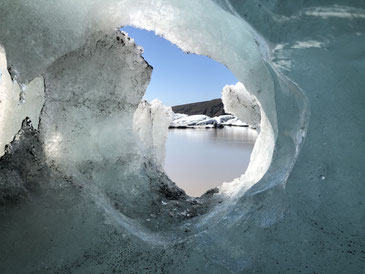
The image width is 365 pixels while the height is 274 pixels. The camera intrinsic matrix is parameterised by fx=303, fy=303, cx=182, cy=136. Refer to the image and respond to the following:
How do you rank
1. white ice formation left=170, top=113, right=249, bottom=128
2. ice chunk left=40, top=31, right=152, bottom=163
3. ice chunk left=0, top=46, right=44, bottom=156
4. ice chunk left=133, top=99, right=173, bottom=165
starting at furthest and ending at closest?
white ice formation left=170, top=113, right=249, bottom=128
ice chunk left=133, top=99, right=173, bottom=165
ice chunk left=0, top=46, right=44, bottom=156
ice chunk left=40, top=31, right=152, bottom=163

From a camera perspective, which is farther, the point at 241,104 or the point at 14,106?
the point at 241,104

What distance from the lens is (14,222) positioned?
180cm

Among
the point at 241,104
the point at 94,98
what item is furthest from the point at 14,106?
the point at 241,104

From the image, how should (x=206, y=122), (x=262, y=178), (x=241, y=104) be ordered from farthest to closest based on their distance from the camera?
1. (x=206, y=122)
2. (x=241, y=104)
3. (x=262, y=178)

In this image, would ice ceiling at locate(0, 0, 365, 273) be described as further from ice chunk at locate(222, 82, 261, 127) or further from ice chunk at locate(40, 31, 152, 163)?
ice chunk at locate(222, 82, 261, 127)

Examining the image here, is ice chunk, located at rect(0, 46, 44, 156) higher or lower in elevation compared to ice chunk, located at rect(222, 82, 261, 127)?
higher

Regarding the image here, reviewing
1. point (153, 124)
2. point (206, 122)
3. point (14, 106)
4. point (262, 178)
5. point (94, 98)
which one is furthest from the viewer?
point (206, 122)

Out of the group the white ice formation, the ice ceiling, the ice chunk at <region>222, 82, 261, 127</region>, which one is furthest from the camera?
the white ice formation

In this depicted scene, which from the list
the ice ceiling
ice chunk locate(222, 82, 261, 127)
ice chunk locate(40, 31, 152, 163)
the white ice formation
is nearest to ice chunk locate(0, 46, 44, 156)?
ice chunk locate(40, 31, 152, 163)

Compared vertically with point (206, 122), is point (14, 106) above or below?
above

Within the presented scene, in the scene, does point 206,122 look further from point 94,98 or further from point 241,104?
point 94,98

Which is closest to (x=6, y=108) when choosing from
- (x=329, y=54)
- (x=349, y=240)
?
(x=329, y=54)

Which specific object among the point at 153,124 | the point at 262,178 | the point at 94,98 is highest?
the point at 94,98

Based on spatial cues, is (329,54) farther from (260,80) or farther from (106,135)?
(106,135)
